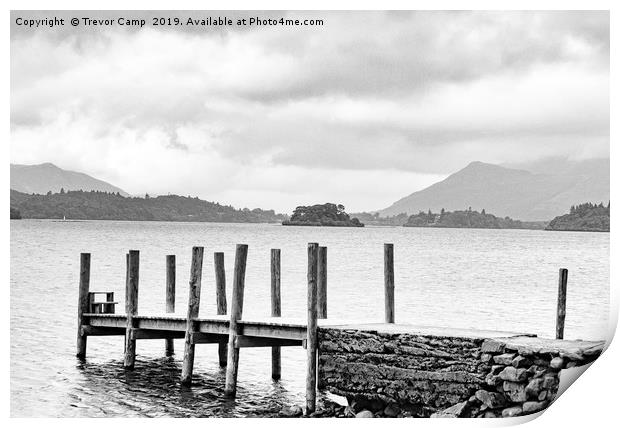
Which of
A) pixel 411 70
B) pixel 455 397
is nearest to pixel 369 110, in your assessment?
pixel 411 70

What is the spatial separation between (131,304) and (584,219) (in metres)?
71.6

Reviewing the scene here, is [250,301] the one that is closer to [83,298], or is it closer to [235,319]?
[83,298]

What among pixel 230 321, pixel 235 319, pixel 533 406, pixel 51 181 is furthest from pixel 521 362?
pixel 51 181

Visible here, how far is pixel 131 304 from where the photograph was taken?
55.2ft

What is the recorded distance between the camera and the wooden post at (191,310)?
1555cm

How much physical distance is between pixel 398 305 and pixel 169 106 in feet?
101

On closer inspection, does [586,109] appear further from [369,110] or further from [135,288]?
[135,288]

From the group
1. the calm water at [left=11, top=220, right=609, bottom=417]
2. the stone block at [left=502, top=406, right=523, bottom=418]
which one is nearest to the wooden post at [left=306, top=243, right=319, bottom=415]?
the calm water at [left=11, top=220, right=609, bottom=417]

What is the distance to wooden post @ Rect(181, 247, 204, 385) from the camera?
612 inches

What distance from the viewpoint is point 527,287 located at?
41.3 m

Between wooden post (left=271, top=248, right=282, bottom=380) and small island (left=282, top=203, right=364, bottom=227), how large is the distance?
6220 cm

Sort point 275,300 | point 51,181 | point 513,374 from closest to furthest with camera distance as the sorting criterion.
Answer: point 513,374
point 275,300
point 51,181

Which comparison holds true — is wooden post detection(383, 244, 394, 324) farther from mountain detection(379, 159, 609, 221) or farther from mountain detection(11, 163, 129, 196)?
mountain detection(379, 159, 609, 221)

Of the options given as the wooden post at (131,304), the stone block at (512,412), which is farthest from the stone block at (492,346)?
the wooden post at (131,304)
